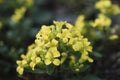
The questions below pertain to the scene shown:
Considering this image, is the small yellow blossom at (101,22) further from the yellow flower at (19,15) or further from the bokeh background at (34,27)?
the yellow flower at (19,15)

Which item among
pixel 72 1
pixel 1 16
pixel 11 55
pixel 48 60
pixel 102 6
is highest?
pixel 72 1

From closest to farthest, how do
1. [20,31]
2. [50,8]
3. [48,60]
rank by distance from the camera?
[48,60]
[20,31]
[50,8]

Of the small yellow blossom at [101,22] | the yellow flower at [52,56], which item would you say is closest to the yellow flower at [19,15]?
the small yellow blossom at [101,22]

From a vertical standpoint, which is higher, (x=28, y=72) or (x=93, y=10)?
(x=93, y=10)

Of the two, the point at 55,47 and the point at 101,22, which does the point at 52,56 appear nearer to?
the point at 55,47

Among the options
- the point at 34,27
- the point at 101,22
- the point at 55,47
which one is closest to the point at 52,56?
the point at 55,47

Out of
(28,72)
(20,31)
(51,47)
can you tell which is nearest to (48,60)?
(51,47)

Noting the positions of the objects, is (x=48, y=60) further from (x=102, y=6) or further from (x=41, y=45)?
(x=102, y=6)
